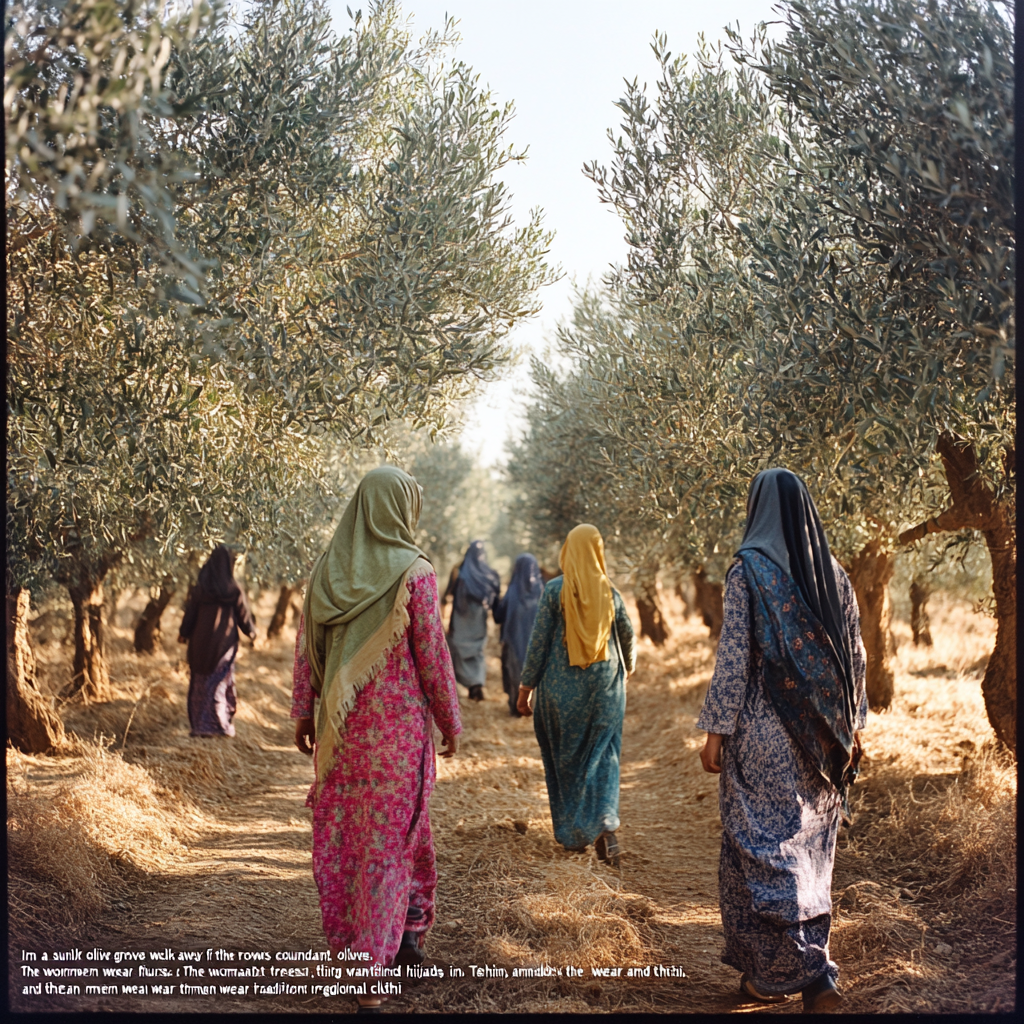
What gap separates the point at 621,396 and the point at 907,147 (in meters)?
3.46

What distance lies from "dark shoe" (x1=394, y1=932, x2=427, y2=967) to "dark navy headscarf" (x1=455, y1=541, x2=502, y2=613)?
9555mm

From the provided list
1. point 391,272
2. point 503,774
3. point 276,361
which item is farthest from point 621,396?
point 503,774

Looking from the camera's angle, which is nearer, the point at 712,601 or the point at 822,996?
the point at 822,996

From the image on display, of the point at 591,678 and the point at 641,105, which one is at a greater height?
the point at 641,105

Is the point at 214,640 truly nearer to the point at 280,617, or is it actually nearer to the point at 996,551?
the point at 996,551

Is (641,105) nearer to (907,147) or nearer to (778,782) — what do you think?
(907,147)

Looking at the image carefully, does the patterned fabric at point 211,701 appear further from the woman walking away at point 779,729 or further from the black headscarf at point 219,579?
the woman walking away at point 779,729

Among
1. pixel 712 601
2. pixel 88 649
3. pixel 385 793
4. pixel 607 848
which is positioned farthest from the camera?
pixel 712 601

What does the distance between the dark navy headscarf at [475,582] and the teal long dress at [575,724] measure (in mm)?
7406

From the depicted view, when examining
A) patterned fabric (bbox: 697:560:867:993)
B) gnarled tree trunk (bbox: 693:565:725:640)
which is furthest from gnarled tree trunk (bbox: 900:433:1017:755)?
gnarled tree trunk (bbox: 693:565:725:640)

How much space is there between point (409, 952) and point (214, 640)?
606 centimetres

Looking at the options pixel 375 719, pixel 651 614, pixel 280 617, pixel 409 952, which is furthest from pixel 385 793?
pixel 280 617

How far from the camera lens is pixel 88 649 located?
10.8 m

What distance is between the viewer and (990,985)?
12.6 ft
